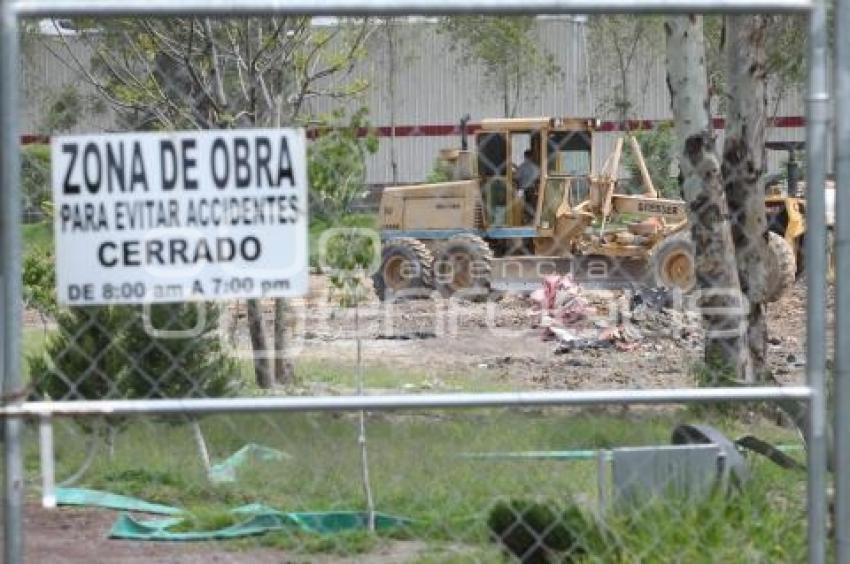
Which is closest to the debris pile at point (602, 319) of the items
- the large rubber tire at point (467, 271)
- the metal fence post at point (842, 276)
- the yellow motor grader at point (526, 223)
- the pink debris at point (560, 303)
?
the pink debris at point (560, 303)

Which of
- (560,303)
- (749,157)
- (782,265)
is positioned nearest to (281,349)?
(749,157)

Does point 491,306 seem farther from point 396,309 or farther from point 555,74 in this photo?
point 555,74

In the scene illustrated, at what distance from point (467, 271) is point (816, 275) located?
9813 millimetres

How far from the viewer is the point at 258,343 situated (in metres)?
11.2

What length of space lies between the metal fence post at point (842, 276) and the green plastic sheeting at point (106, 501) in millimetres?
4163

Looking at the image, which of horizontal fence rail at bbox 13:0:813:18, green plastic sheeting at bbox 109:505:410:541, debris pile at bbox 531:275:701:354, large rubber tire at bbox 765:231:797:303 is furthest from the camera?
debris pile at bbox 531:275:701:354

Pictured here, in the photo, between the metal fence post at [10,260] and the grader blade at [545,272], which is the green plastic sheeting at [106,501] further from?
the metal fence post at [10,260]

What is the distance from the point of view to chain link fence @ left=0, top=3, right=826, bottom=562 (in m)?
4.05

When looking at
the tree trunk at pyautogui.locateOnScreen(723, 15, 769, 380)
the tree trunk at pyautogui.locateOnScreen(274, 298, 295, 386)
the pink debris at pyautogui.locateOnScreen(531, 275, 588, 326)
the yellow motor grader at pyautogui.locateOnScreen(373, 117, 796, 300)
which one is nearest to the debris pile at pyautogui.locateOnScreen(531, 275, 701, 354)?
the pink debris at pyautogui.locateOnScreen(531, 275, 588, 326)

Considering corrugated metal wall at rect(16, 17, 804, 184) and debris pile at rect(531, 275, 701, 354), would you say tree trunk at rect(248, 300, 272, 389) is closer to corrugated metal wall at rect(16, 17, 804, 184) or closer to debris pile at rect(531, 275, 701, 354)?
debris pile at rect(531, 275, 701, 354)

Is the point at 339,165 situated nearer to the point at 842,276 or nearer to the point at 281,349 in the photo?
the point at 842,276

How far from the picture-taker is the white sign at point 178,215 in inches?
153

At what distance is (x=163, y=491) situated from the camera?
7.73 metres

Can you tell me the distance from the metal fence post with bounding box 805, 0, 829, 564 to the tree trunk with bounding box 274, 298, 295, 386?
693 centimetres
